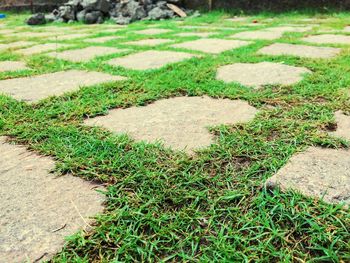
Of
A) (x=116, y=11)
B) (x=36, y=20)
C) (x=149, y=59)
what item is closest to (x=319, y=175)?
(x=149, y=59)

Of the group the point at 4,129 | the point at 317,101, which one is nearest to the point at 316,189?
the point at 317,101

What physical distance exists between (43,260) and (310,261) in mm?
542

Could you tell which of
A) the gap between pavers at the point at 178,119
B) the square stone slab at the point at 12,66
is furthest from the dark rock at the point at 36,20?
the gap between pavers at the point at 178,119

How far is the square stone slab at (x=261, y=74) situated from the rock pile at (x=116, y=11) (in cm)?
522

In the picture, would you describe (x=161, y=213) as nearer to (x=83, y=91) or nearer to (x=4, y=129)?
(x=4, y=129)

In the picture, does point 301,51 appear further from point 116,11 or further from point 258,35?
point 116,11

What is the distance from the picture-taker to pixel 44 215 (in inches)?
33.5

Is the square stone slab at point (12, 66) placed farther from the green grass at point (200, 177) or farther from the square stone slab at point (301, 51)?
the square stone slab at point (301, 51)

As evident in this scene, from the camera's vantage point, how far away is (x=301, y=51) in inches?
109

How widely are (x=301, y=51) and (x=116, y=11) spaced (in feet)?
19.5

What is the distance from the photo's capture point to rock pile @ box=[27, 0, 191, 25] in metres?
7.35

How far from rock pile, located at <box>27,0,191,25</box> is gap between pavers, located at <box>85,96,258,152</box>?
5.84 m

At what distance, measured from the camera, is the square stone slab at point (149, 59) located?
2.44 metres

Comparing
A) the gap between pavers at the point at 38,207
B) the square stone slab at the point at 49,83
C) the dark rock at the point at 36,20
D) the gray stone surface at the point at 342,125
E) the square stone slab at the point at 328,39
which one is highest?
the dark rock at the point at 36,20
